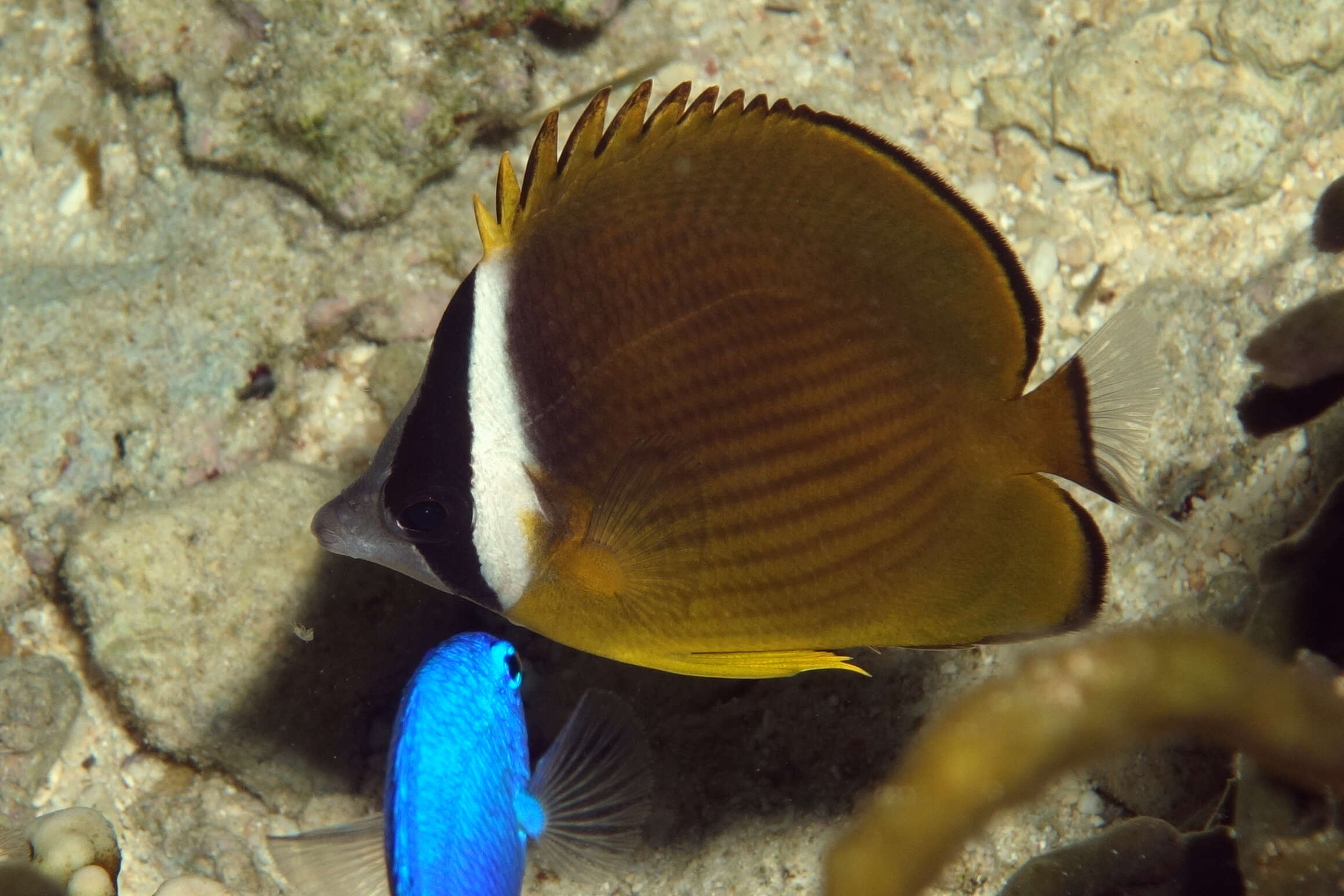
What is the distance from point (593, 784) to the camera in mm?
2256

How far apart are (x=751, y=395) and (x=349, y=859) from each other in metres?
1.43

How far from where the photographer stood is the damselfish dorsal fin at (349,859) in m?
2.07

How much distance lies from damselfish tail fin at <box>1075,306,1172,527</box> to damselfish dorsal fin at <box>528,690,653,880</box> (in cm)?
125

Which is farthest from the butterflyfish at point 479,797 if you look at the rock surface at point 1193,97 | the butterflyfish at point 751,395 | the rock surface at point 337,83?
the rock surface at point 1193,97

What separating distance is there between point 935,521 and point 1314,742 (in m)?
0.86

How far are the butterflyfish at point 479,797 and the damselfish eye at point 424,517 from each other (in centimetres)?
34

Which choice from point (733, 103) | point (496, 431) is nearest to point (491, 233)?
point (496, 431)

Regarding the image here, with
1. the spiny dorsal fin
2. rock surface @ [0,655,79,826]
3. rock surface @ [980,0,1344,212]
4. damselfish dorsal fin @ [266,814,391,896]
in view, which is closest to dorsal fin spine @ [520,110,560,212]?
the spiny dorsal fin

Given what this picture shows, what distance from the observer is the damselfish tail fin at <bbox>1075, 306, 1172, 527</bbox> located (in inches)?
67.6

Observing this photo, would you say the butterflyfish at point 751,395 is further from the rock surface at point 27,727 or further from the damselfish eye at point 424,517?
the rock surface at point 27,727

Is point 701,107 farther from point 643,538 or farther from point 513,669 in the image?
point 513,669

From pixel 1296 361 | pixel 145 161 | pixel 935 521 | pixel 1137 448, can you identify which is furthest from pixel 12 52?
pixel 1296 361

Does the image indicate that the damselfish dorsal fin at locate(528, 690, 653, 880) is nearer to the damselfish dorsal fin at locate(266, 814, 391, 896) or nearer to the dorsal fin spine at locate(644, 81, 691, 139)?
the damselfish dorsal fin at locate(266, 814, 391, 896)

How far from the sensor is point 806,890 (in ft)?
8.64
